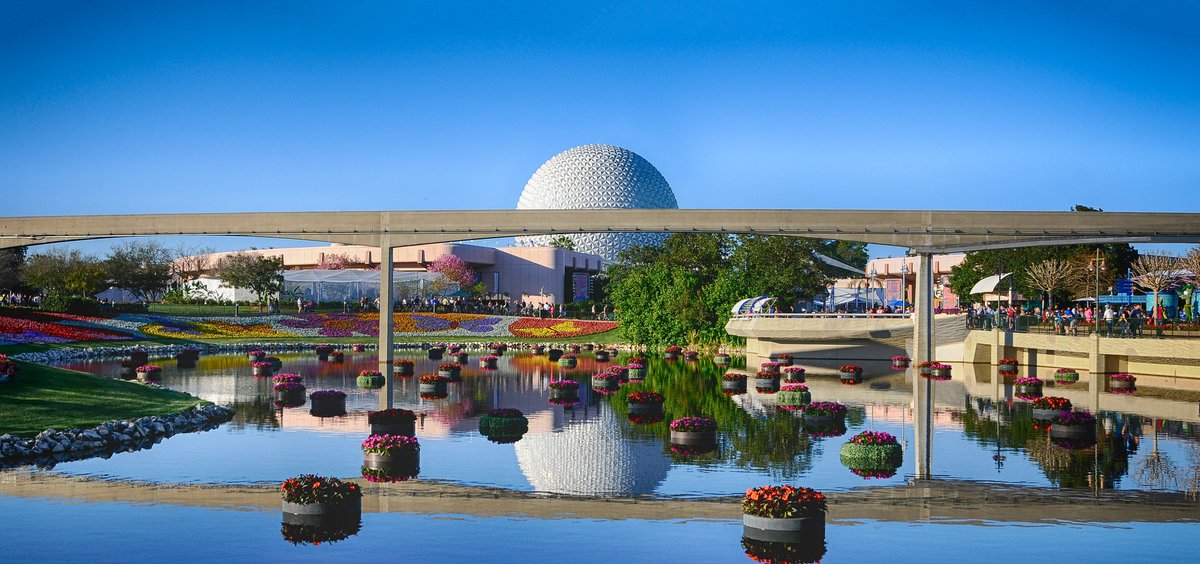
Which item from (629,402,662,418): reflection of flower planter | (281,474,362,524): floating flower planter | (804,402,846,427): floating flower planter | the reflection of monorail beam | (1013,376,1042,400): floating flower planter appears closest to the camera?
(281,474,362,524): floating flower planter

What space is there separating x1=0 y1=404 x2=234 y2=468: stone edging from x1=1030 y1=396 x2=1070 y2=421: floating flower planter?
73.6ft

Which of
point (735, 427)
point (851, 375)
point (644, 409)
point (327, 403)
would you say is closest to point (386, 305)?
point (327, 403)

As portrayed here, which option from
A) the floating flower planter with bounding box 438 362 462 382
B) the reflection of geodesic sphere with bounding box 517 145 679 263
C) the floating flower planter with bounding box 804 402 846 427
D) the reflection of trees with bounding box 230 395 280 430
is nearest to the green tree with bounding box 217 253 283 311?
the reflection of geodesic sphere with bounding box 517 145 679 263

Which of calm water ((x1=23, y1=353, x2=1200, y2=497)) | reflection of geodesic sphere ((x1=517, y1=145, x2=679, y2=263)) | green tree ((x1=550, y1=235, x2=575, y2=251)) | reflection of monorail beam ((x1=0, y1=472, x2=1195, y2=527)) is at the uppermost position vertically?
reflection of geodesic sphere ((x1=517, y1=145, x2=679, y2=263))

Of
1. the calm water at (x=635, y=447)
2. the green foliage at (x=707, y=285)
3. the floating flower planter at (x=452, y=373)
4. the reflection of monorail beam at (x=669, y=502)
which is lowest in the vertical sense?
the reflection of monorail beam at (x=669, y=502)

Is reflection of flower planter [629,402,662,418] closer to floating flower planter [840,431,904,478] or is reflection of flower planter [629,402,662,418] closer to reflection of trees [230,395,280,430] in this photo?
floating flower planter [840,431,904,478]

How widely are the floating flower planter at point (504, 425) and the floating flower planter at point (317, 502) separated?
A: 9.67 meters

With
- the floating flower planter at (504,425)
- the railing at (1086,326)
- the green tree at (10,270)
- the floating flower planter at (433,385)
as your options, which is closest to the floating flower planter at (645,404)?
the floating flower planter at (504,425)

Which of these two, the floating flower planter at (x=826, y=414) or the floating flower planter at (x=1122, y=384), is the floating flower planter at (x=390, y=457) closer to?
the floating flower planter at (x=826, y=414)

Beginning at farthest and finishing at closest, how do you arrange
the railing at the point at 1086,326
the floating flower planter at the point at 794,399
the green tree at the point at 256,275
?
1. the green tree at the point at 256,275
2. the railing at the point at 1086,326
3. the floating flower planter at the point at 794,399

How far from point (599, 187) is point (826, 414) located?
280ft

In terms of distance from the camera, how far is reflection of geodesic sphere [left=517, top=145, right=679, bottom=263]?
372 ft

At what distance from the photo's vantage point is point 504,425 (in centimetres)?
2761

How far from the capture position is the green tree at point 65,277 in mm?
81438
